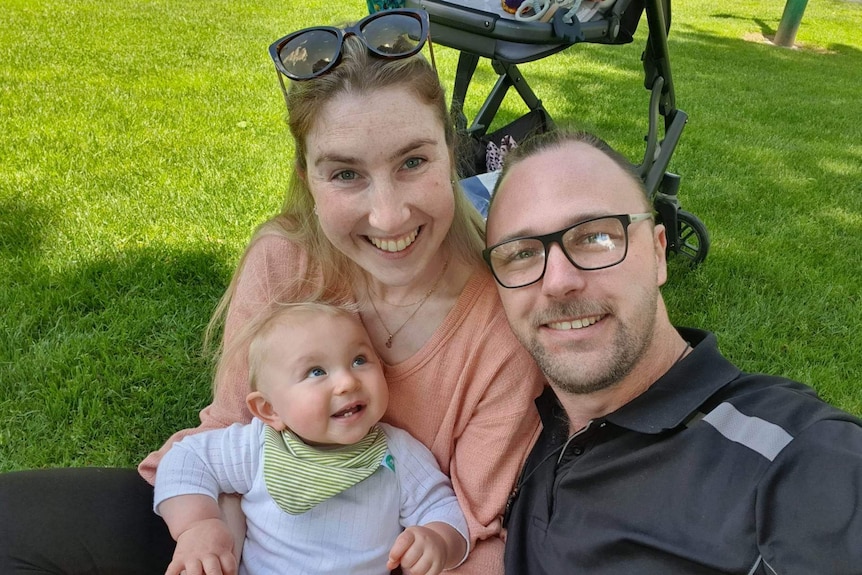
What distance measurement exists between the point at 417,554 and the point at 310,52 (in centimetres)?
148

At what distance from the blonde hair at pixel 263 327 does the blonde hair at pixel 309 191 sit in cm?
12

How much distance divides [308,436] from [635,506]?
0.96 metres

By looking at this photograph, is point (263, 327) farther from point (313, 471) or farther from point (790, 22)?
point (790, 22)

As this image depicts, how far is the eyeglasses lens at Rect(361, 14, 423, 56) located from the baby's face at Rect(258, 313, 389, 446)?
0.82 m

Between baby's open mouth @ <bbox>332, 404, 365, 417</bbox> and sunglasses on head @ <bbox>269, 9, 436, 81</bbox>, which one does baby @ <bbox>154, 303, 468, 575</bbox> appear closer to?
baby's open mouth @ <bbox>332, 404, 365, 417</bbox>

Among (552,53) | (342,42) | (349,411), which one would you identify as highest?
(342,42)

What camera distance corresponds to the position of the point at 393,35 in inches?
77.4

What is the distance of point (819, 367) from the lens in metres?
3.41

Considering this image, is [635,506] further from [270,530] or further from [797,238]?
[797,238]

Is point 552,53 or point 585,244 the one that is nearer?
point 585,244

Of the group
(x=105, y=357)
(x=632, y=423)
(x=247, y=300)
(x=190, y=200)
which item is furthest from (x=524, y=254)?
(x=190, y=200)

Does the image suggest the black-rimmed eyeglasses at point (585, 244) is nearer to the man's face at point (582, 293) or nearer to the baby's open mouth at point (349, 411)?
the man's face at point (582, 293)

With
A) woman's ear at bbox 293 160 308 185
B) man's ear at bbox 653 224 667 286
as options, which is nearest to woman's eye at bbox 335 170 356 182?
woman's ear at bbox 293 160 308 185

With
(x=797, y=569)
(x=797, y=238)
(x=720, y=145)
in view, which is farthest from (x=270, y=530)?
(x=720, y=145)
